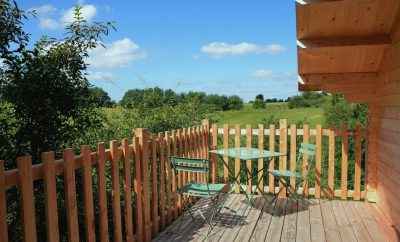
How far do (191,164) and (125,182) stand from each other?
1031 mm

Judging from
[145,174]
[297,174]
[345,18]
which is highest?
[345,18]

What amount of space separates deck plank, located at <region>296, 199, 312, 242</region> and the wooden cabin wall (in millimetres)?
967

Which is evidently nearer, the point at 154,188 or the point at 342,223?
the point at 154,188

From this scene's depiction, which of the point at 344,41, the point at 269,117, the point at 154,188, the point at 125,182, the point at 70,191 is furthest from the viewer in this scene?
the point at 269,117

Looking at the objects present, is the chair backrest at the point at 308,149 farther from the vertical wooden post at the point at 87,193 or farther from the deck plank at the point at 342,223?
the vertical wooden post at the point at 87,193

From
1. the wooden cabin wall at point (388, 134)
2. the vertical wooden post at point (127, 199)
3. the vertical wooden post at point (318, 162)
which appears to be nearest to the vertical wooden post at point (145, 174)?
the vertical wooden post at point (127, 199)


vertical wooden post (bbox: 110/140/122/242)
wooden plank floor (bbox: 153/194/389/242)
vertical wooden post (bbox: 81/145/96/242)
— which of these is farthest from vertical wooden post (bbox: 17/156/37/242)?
wooden plank floor (bbox: 153/194/389/242)

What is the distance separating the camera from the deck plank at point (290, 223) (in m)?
4.74

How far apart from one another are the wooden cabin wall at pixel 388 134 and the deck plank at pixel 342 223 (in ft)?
1.69

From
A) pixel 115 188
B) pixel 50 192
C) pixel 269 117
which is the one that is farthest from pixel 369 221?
pixel 269 117

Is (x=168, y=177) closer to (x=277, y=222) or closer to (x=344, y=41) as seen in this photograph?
(x=277, y=222)

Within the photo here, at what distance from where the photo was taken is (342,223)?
5.25 meters

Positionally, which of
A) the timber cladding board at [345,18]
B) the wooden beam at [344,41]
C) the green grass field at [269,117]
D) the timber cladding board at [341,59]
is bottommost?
the green grass field at [269,117]

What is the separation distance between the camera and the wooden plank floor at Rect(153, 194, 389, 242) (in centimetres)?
473
